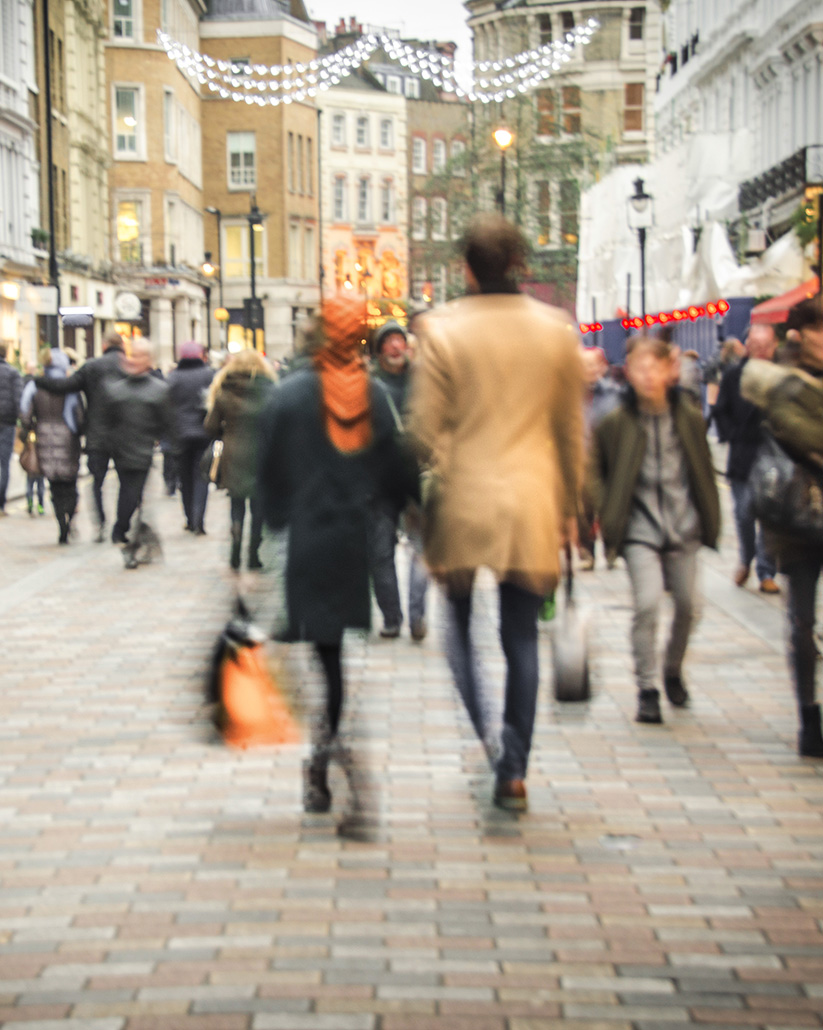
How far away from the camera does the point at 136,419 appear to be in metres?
13.8

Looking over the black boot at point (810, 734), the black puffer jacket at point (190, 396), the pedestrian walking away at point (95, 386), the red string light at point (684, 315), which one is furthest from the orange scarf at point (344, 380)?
the red string light at point (684, 315)

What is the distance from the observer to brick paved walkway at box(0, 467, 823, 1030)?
4051 millimetres

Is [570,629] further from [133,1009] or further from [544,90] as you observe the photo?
[544,90]

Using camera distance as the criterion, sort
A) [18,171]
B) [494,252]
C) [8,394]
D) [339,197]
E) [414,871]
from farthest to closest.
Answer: [339,197], [18,171], [8,394], [494,252], [414,871]

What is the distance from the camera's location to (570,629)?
6.00m

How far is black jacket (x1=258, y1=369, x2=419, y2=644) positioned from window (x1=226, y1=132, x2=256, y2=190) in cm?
6889

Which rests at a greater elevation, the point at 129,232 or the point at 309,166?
the point at 309,166

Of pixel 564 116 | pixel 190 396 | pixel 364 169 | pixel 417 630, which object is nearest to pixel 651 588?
pixel 417 630

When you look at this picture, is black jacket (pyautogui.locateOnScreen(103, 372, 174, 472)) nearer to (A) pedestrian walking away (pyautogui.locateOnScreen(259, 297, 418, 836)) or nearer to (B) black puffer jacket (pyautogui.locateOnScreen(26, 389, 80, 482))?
(B) black puffer jacket (pyautogui.locateOnScreen(26, 389, 80, 482))

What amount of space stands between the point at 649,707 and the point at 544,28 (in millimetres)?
80379

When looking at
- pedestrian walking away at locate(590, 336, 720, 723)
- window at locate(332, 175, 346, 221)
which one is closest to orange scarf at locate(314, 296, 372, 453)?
pedestrian walking away at locate(590, 336, 720, 723)

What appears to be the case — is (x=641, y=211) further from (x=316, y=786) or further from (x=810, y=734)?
(x=316, y=786)

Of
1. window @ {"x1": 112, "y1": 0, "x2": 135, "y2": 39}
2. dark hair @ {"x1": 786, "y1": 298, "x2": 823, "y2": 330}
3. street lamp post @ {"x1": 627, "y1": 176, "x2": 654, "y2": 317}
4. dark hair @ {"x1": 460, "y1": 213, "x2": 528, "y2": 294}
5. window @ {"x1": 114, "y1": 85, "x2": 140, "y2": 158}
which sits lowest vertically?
dark hair @ {"x1": 786, "y1": 298, "x2": 823, "y2": 330}

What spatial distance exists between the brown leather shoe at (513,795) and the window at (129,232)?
53.8 meters
